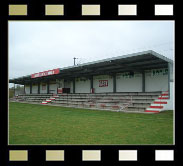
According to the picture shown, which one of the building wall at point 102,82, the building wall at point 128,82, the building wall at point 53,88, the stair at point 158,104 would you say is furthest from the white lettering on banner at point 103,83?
the building wall at point 53,88

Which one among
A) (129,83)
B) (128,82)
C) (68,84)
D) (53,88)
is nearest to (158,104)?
(129,83)

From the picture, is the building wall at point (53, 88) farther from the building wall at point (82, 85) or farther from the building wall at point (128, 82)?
the building wall at point (128, 82)

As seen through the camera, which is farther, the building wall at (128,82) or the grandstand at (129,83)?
the building wall at (128,82)

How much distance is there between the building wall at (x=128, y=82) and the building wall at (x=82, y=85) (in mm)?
5948

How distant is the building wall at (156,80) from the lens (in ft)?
53.8

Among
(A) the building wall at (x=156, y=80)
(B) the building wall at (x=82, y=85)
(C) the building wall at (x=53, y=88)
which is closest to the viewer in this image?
(A) the building wall at (x=156, y=80)

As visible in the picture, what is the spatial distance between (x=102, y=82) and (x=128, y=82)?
14.6ft

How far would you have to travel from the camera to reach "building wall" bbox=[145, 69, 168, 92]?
53.8ft

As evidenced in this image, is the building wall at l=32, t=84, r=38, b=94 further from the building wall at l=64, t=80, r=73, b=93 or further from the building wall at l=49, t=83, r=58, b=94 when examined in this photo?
the building wall at l=64, t=80, r=73, b=93

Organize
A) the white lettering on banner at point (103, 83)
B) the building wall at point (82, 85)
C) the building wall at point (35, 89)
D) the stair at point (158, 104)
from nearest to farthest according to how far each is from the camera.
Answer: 1. the stair at point (158, 104)
2. the white lettering on banner at point (103, 83)
3. the building wall at point (82, 85)
4. the building wall at point (35, 89)

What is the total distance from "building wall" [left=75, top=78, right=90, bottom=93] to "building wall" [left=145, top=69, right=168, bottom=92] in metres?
9.86

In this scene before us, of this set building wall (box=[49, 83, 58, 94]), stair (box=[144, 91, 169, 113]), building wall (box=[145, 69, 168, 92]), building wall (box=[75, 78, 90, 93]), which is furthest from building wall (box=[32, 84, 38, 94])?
stair (box=[144, 91, 169, 113])

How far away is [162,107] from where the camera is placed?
13.1 m
